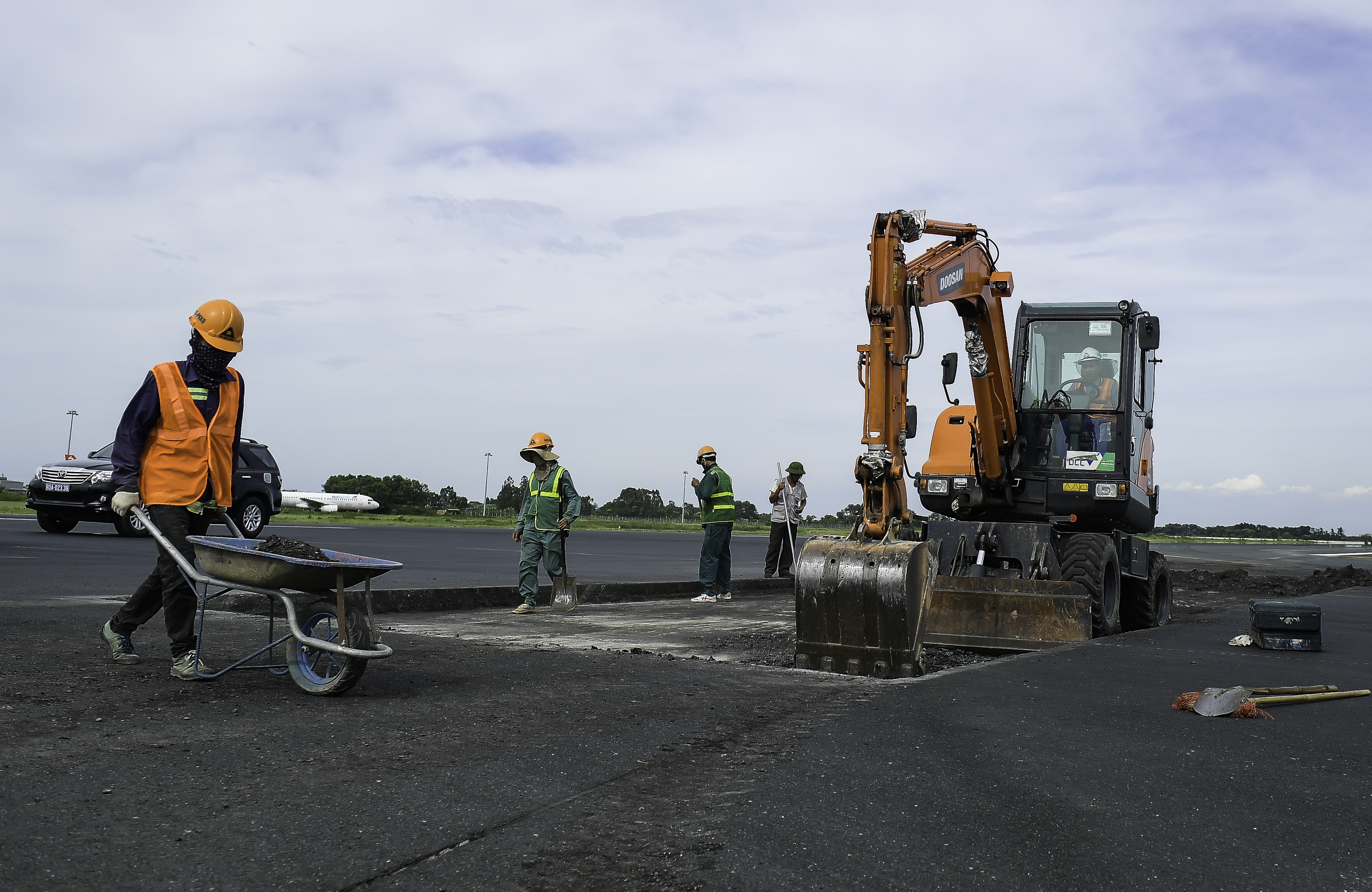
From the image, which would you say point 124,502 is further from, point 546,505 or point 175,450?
point 546,505

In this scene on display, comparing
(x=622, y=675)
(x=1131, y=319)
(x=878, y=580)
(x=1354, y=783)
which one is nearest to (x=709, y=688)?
(x=622, y=675)

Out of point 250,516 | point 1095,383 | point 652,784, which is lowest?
point 652,784

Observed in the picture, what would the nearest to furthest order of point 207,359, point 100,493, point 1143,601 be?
point 207,359
point 1143,601
point 100,493

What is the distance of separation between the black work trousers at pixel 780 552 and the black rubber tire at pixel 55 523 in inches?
542

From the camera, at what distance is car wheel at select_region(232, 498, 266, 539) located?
828 inches

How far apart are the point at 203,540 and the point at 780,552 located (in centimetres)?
1360

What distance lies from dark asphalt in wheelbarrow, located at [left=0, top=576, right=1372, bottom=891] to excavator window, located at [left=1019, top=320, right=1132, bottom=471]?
504 centimetres

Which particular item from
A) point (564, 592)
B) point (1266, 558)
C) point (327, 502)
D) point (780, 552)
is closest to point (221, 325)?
point (564, 592)

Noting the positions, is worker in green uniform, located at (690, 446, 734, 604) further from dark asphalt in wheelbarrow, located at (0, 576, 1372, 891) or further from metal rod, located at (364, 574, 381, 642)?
metal rod, located at (364, 574, 381, 642)

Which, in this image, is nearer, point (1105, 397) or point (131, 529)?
point (1105, 397)

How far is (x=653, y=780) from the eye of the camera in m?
4.33

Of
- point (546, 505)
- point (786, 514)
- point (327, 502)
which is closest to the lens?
point (546, 505)

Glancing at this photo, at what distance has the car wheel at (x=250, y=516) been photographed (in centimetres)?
2103

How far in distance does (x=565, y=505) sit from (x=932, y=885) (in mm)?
9242
